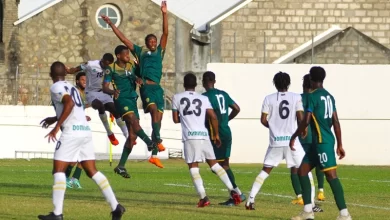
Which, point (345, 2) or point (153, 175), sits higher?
point (345, 2)

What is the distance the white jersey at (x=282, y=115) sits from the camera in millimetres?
19891

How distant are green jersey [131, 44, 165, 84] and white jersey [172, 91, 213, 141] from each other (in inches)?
92.3

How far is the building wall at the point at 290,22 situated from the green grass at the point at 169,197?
905 inches

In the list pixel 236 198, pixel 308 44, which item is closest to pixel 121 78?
pixel 236 198

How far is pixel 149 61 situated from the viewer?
2250 cm

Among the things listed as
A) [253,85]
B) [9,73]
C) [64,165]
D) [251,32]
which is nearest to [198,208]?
[64,165]

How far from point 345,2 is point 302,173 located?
41.7 metres

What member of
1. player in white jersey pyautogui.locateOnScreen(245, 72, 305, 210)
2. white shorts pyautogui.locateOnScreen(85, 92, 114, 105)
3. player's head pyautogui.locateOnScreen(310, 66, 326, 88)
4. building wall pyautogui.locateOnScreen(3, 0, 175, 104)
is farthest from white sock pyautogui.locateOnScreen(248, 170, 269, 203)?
building wall pyautogui.locateOnScreen(3, 0, 175, 104)

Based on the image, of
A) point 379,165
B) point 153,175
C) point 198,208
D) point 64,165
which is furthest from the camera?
point 379,165

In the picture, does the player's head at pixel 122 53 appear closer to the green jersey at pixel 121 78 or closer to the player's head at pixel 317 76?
the green jersey at pixel 121 78

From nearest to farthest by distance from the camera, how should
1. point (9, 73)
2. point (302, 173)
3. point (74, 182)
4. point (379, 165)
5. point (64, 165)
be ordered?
point (64, 165)
point (302, 173)
point (74, 182)
point (379, 165)
point (9, 73)

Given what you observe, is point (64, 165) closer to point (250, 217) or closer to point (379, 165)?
point (250, 217)

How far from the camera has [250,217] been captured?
60.5ft

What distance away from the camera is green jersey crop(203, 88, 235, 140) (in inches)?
851
